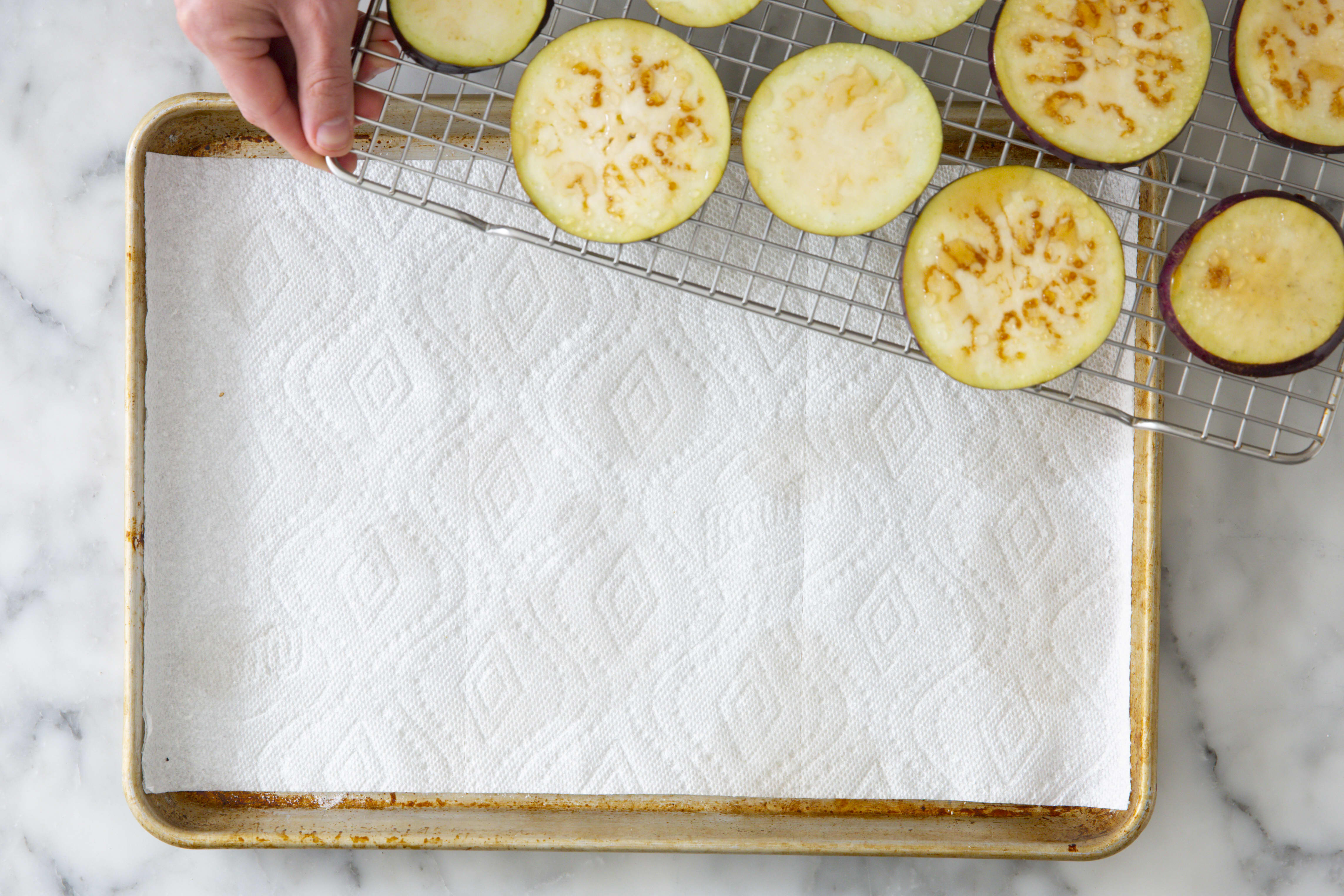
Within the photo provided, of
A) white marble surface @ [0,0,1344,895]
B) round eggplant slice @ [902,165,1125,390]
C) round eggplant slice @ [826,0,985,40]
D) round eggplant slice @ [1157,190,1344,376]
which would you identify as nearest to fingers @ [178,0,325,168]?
white marble surface @ [0,0,1344,895]

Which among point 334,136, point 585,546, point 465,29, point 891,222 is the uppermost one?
point 465,29

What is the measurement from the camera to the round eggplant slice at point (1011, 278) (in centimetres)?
102

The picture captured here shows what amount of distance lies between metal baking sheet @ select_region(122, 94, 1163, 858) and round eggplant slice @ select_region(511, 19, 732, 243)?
0.32m

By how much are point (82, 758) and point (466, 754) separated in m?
0.62

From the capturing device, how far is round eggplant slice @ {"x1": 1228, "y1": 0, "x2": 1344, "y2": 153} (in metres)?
1.04

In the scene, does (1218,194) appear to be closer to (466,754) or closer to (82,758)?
(466,754)

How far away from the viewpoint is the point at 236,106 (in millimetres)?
1178

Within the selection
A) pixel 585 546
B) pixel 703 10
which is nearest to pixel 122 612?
pixel 585 546

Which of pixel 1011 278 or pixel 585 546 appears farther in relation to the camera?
pixel 585 546

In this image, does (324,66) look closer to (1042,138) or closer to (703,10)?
(703,10)

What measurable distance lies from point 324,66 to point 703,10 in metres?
0.44

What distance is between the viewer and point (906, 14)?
1022 millimetres

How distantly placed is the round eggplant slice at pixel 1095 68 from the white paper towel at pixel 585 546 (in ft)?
1.18

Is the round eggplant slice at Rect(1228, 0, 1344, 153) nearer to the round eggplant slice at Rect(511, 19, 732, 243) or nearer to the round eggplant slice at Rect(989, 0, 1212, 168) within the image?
the round eggplant slice at Rect(989, 0, 1212, 168)
